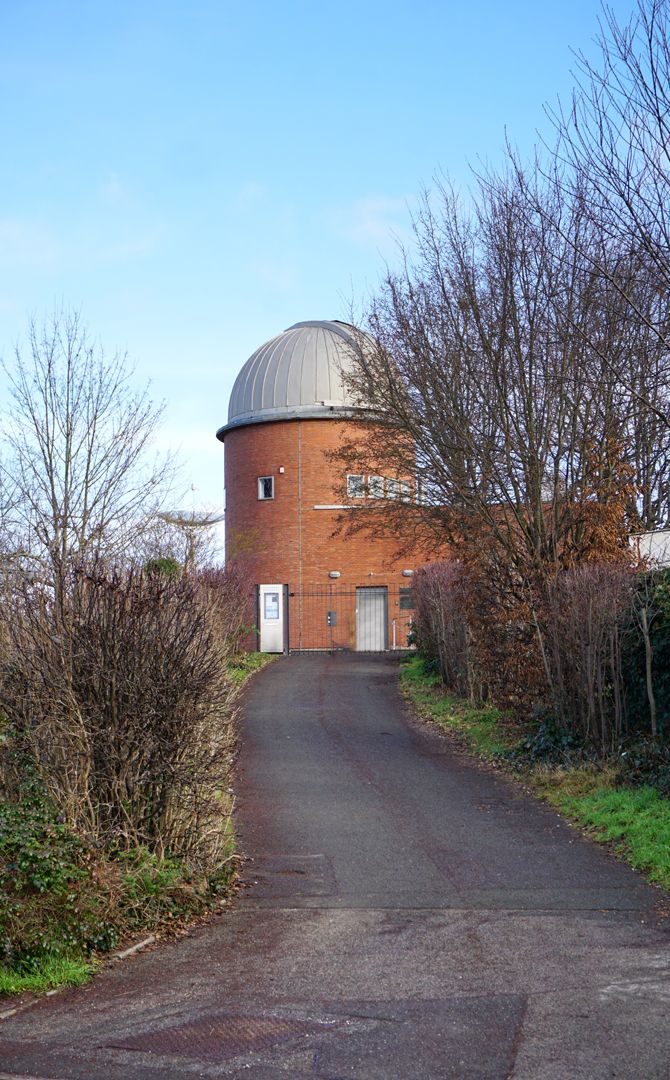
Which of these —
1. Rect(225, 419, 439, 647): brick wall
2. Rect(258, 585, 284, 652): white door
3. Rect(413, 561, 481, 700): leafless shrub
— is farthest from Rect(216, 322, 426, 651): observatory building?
Rect(413, 561, 481, 700): leafless shrub

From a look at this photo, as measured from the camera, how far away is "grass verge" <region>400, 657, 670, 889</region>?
8727mm

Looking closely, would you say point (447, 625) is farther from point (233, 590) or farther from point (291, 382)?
point (291, 382)

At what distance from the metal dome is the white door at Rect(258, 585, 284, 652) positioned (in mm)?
6879

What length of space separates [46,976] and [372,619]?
1341 inches

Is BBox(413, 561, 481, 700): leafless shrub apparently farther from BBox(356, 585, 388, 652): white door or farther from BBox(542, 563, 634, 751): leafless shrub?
BBox(356, 585, 388, 652): white door

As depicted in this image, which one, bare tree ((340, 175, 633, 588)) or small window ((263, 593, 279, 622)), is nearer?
bare tree ((340, 175, 633, 588))

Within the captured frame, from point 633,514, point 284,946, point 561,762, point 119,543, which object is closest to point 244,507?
point 119,543

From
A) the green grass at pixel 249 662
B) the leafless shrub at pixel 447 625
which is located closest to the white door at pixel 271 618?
the green grass at pixel 249 662

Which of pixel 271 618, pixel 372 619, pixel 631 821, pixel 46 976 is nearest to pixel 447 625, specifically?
pixel 631 821

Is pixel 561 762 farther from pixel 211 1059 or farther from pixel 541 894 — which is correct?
pixel 211 1059

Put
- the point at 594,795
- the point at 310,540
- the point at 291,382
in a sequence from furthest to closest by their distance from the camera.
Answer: the point at 291,382 → the point at 310,540 → the point at 594,795

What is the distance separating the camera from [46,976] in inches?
236

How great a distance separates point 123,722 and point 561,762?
685 centimetres

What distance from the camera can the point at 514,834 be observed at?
9828mm
